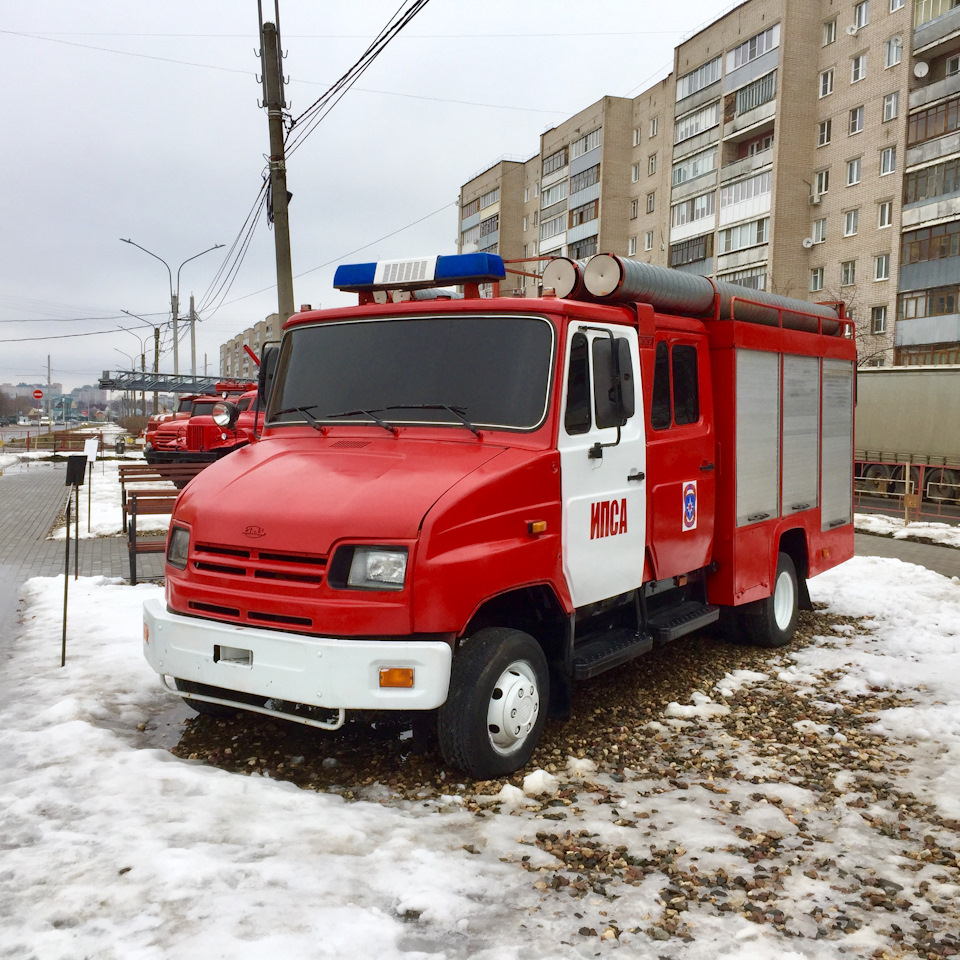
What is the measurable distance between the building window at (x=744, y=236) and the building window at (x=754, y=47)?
7.43 m

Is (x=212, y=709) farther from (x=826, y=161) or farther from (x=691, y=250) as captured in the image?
(x=691, y=250)

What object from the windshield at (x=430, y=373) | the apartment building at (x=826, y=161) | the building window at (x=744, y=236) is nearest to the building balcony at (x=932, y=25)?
the apartment building at (x=826, y=161)

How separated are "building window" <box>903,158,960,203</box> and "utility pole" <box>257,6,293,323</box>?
28224mm

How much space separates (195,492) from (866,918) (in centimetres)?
367

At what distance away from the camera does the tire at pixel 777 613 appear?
7.46 meters

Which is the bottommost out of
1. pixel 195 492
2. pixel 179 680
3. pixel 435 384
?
pixel 179 680

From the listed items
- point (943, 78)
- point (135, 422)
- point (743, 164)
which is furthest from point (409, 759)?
point (135, 422)

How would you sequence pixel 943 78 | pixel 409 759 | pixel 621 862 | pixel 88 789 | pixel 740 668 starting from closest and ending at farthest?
pixel 621 862 < pixel 88 789 < pixel 409 759 < pixel 740 668 < pixel 943 78

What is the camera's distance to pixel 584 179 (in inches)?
2190

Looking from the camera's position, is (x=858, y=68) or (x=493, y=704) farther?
(x=858, y=68)

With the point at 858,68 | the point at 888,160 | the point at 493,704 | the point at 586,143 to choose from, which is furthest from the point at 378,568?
the point at 586,143

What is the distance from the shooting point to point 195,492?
489cm

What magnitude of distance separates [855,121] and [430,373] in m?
39.4

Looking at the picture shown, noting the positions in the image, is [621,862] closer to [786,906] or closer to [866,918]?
[786,906]
